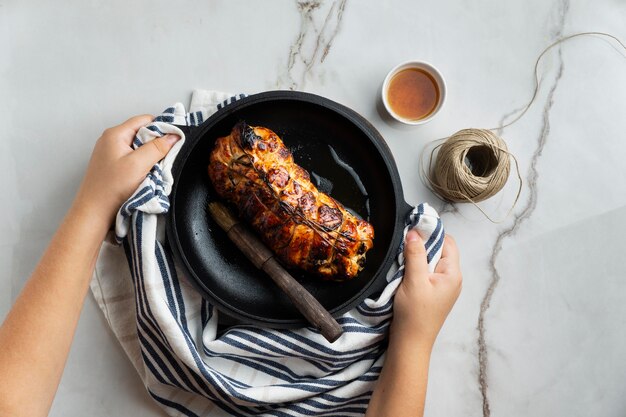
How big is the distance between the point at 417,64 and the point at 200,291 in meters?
0.92

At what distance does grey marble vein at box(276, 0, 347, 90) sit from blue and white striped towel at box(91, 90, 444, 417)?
0.37 metres

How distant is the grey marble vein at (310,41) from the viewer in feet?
5.82

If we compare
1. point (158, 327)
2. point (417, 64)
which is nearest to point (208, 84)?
point (417, 64)

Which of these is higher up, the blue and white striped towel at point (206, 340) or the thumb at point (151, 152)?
the thumb at point (151, 152)

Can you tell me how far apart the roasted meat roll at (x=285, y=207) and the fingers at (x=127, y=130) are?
0.84 ft

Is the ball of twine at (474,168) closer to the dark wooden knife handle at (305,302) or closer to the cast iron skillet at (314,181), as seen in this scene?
the cast iron skillet at (314,181)

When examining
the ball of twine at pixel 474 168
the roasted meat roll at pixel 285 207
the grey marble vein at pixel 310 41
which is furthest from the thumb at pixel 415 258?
the grey marble vein at pixel 310 41

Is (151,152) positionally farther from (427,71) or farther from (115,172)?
(427,71)

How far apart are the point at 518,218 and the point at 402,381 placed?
2.15ft

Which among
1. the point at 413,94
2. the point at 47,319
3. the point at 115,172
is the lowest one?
the point at 47,319

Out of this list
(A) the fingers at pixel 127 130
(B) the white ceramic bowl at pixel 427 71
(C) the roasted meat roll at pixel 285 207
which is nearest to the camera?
(C) the roasted meat roll at pixel 285 207

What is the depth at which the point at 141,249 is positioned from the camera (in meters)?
1.49

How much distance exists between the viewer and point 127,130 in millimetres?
1563

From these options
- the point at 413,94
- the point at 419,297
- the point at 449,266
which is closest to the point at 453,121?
the point at 413,94
